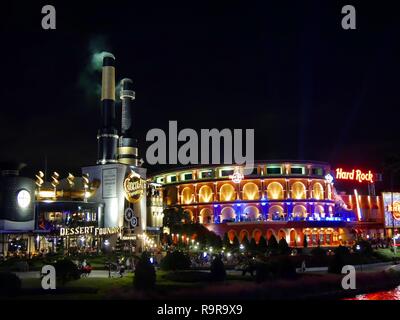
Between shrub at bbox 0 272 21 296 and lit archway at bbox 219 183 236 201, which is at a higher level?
Answer: lit archway at bbox 219 183 236 201

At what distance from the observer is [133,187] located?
87500 mm

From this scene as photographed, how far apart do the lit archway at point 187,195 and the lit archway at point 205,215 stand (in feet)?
14.6

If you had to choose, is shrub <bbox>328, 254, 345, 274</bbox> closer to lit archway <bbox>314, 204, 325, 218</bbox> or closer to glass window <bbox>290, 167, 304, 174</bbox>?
lit archway <bbox>314, 204, 325, 218</bbox>

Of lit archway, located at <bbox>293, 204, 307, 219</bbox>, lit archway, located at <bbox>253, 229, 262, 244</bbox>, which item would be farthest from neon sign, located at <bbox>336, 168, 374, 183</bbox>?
lit archway, located at <bbox>253, 229, 262, 244</bbox>

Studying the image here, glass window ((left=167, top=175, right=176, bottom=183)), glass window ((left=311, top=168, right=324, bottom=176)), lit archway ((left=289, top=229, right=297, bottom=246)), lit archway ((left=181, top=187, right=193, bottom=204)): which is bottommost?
lit archway ((left=289, top=229, right=297, bottom=246))

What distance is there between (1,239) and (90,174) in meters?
24.4

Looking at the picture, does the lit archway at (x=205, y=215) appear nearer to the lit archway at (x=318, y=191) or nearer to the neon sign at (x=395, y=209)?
the lit archway at (x=318, y=191)

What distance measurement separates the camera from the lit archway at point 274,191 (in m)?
109

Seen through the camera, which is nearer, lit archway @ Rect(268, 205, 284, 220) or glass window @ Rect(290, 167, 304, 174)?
lit archway @ Rect(268, 205, 284, 220)

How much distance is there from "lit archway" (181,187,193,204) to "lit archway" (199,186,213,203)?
2761 millimetres

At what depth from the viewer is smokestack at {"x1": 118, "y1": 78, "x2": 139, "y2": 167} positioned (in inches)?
3844
